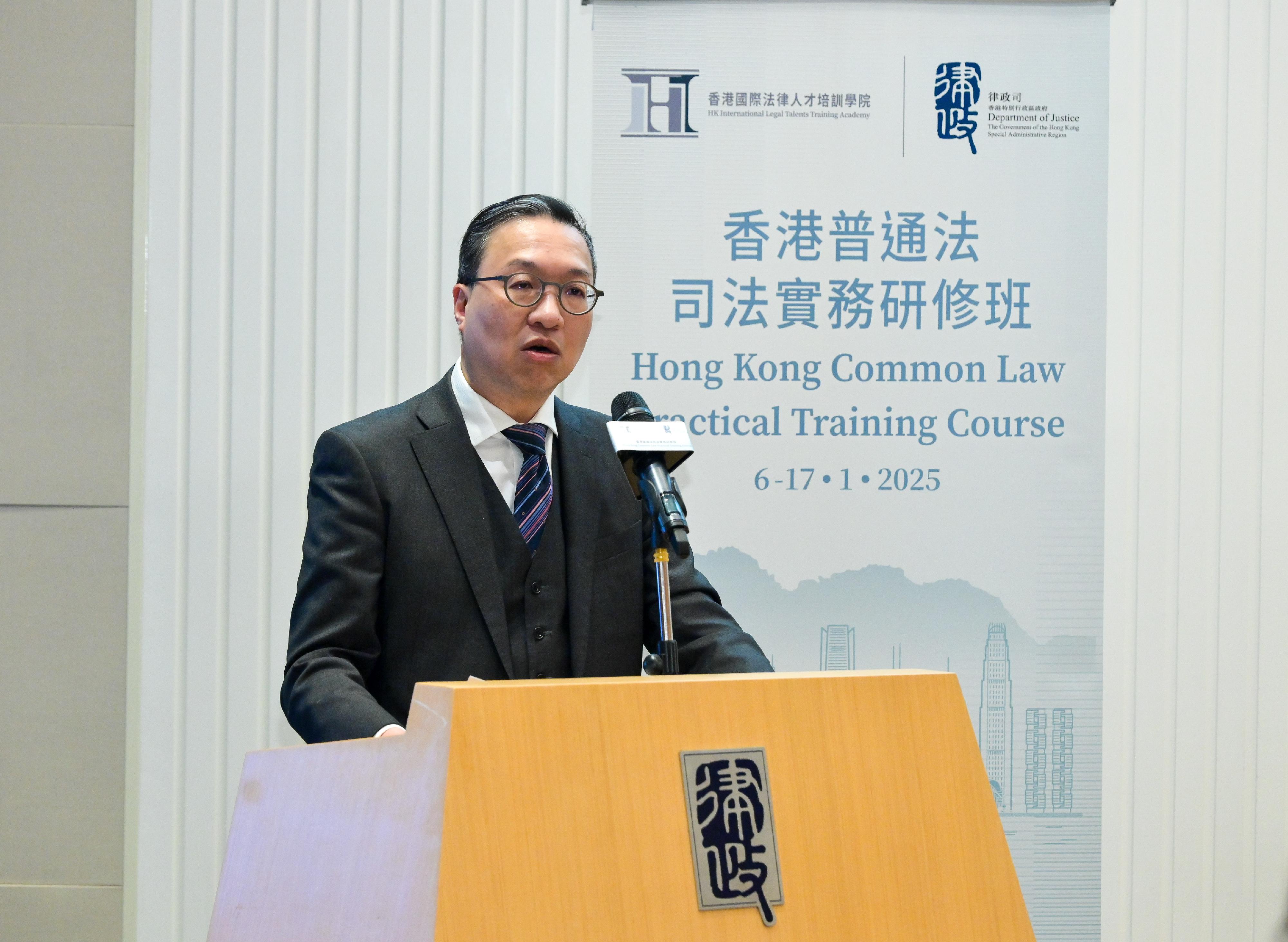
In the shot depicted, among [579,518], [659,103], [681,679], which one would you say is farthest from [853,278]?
[681,679]

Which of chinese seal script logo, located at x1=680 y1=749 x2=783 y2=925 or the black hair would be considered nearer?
chinese seal script logo, located at x1=680 y1=749 x2=783 y2=925

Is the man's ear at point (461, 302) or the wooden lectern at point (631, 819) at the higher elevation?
the man's ear at point (461, 302)

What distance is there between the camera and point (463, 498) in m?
1.89

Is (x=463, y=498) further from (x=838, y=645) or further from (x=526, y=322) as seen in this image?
(x=838, y=645)

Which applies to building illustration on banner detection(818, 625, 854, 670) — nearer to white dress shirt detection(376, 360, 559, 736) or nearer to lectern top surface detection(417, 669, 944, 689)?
white dress shirt detection(376, 360, 559, 736)

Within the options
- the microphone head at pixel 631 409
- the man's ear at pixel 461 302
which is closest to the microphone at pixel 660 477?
the microphone head at pixel 631 409

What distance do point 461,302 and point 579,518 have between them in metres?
0.45

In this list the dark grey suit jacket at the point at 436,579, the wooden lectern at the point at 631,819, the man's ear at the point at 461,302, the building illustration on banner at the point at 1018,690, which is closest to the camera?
the wooden lectern at the point at 631,819

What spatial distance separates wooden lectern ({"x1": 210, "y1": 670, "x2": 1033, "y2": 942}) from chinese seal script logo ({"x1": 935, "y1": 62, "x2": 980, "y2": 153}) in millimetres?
1870

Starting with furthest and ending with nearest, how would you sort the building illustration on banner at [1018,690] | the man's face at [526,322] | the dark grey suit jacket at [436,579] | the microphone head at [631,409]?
1. the building illustration on banner at [1018,690]
2. the man's face at [526,322]
3. the dark grey suit jacket at [436,579]
4. the microphone head at [631,409]

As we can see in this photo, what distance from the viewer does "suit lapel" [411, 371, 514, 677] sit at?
182 centimetres

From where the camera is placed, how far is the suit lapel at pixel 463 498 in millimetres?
1818

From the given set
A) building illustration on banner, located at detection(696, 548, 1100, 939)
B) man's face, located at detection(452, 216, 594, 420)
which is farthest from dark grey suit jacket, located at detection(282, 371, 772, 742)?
building illustration on banner, located at detection(696, 548, 1100, 939)

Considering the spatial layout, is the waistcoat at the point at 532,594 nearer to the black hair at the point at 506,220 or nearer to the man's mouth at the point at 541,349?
the man's mouth at the point at 541,349
